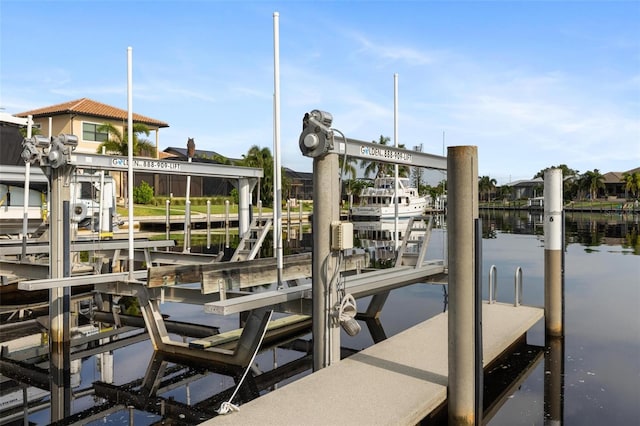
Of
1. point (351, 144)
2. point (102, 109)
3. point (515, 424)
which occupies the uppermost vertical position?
point (102, 109)

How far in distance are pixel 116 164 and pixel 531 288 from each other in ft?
39.7

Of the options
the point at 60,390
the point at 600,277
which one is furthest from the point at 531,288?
the point at 60,390

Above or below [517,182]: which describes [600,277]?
below

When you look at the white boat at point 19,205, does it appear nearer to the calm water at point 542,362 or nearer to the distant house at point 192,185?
the calm water at point 542,362

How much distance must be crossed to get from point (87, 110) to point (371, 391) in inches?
1928

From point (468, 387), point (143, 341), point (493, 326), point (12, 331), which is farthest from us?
point (12, 331)

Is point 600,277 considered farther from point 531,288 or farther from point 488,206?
point 488,206

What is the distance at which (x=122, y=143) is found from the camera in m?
42.8

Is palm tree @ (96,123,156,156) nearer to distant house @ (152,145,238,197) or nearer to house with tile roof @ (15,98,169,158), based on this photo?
house with tile roof @ (15,98,169,158)

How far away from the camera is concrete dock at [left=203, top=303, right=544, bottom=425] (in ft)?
15.9

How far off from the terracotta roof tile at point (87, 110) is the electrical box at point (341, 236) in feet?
153

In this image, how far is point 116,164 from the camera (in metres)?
10.5

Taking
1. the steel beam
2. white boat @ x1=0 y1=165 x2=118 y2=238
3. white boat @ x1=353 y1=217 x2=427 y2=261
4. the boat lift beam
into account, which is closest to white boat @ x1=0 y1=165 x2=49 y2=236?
white boat @ x1=0 y1=165 x2=118 y2=238

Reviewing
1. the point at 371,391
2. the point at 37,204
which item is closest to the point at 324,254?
the point at 371,391
